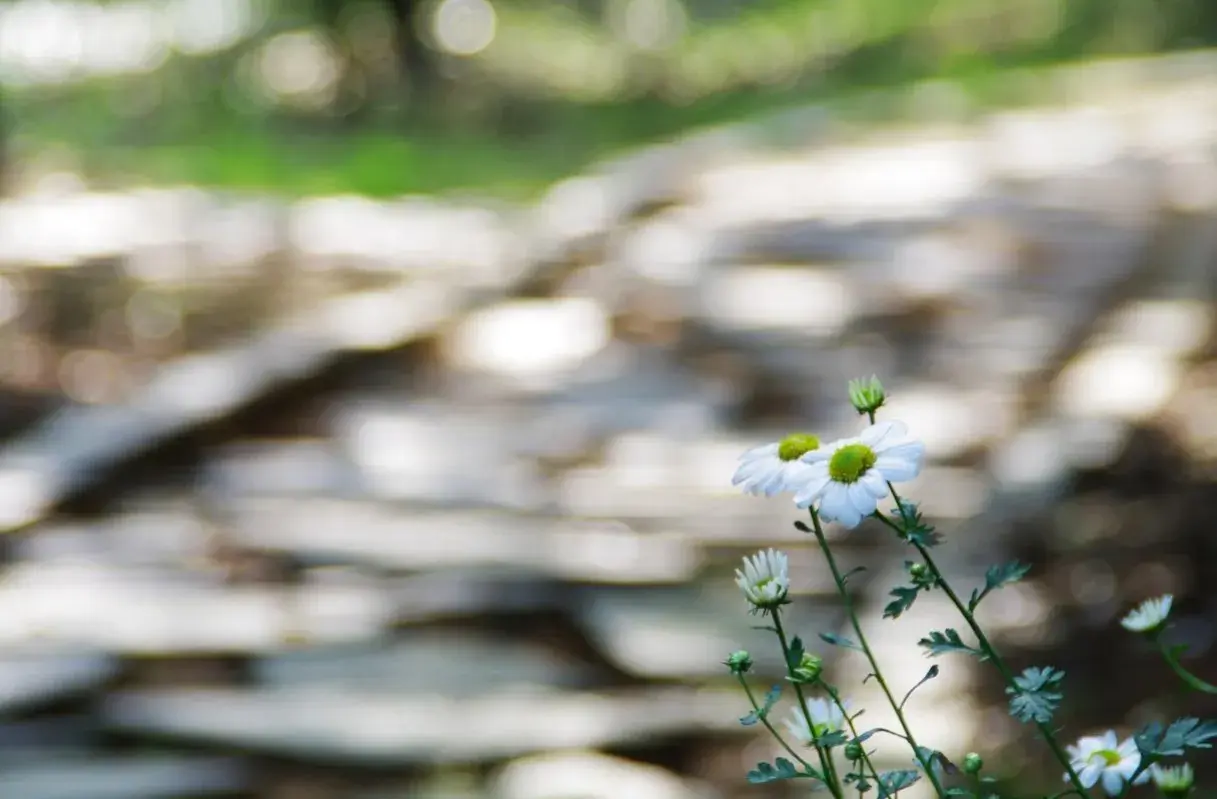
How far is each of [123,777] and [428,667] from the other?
62 cm

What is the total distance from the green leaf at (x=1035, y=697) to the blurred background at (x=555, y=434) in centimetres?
161

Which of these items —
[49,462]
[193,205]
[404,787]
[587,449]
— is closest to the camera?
[404,787]

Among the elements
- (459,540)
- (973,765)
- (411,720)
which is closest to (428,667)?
(411,720)

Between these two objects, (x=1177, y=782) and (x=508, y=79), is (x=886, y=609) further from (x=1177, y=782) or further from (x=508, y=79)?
(x=508, y=79)

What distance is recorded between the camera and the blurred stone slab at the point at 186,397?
12.3ft

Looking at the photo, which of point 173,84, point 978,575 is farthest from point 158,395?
point 173,84

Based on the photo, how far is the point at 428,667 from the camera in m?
2.98

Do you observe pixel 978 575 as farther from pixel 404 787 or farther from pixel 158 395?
pixel 158 395

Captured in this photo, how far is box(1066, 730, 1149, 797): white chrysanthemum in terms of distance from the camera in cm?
89

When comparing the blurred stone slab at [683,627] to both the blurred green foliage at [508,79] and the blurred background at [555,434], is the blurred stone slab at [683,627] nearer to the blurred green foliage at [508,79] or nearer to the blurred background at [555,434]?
the blurred background at [555,434]

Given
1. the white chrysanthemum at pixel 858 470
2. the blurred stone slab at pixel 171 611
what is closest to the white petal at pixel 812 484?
the white chrysanthemum at pixel 858 470

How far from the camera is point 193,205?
668cm

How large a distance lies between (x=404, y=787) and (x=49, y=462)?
168 centimetres

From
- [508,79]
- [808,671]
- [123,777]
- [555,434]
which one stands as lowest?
[808,671]
